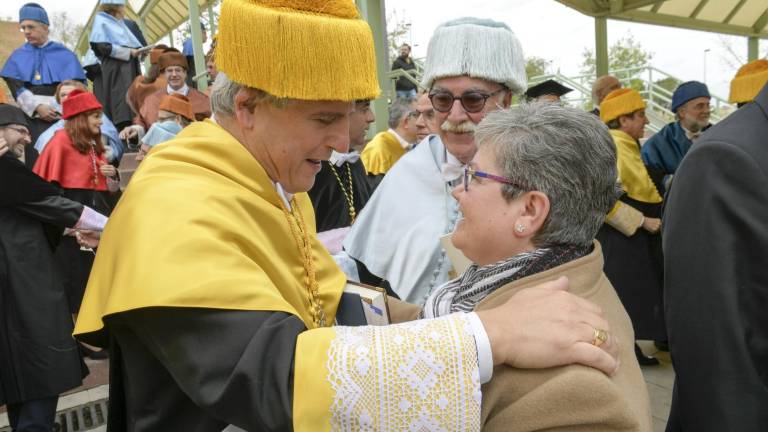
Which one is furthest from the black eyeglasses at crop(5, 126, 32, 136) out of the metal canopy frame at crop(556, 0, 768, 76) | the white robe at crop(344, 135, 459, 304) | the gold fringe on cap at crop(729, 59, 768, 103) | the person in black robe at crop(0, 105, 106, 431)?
the metal canopy frame at crop(556, 0, 768, 76)

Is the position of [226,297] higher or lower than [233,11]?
lower

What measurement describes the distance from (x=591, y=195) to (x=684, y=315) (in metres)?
0.48

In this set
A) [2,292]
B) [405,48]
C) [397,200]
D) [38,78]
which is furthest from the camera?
[405,48]

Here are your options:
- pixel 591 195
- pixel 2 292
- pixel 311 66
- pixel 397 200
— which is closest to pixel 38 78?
pixel 2 292

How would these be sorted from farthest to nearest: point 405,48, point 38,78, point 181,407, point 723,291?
1. point 405,48
2. point 38,78
3. point 723,291
4. point 181,407

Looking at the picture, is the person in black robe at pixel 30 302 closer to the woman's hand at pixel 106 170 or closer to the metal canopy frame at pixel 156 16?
the woman's hand at pixel 106 170

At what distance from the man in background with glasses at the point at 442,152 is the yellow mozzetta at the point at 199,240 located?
0.78 m

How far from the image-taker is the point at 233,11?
4.79ft

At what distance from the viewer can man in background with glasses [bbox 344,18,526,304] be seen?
7.39 ft

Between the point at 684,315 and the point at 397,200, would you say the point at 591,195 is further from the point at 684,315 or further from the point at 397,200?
the point at 397,200

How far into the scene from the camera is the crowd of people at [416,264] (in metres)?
1.07

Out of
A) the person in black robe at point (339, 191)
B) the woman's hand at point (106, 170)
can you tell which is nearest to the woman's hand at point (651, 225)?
the person in black robe at point (339, 191)

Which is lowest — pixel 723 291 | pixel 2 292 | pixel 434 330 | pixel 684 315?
pixel 2 292

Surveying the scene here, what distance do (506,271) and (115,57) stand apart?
7965 mm
